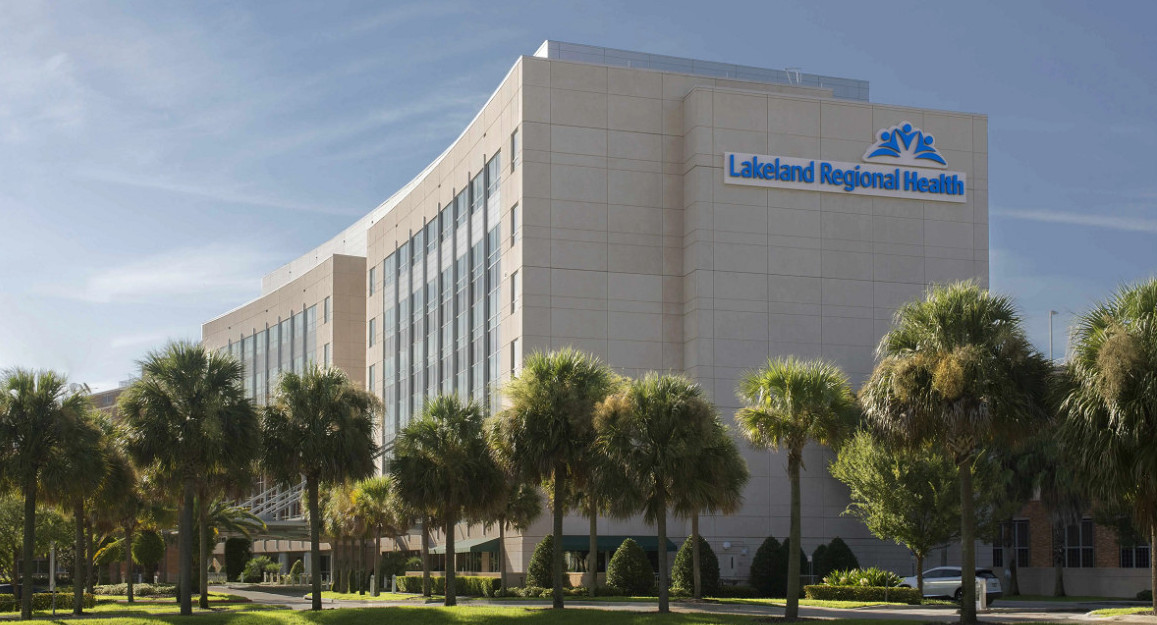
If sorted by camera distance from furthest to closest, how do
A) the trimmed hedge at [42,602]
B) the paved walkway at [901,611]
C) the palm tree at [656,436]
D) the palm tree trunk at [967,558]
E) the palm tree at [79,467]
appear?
the trimmed hedge at [42,602], the palm tree at [79,467], the palm tree at [656,436], the paved walkway at [901,611], the palm tree trunk at [967,558]

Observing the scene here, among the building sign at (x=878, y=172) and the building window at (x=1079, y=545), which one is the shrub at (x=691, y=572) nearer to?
the building window at (x=1079, y=545)

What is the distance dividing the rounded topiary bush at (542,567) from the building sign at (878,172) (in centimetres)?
2180

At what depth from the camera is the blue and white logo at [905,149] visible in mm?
71250

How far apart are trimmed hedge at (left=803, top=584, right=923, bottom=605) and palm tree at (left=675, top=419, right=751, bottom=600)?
4962 mm

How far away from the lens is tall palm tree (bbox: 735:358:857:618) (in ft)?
124

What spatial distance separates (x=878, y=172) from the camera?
71.2m

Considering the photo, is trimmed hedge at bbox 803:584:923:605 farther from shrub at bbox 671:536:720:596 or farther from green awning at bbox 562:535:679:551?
green awning at bbox 562:535:679:551

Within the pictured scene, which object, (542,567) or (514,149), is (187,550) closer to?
(542,567)

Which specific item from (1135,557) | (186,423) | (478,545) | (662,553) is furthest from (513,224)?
(1135,557)

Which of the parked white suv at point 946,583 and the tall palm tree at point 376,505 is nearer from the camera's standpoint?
the parked white suv at point 946,583

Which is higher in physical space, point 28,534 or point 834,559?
point 28,534

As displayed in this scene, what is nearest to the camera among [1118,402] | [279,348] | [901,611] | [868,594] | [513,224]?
[1118,402]

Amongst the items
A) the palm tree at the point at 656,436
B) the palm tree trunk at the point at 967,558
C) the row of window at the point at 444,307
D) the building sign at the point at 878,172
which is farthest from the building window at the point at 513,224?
the palm tree trunk at the point at 967,558

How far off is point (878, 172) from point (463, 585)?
3219 cm
